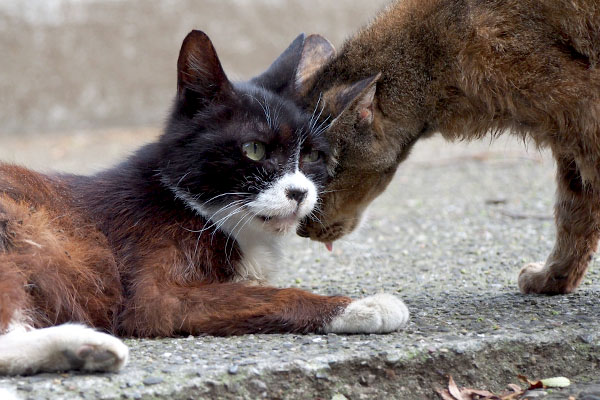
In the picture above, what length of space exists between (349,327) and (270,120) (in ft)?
2.83

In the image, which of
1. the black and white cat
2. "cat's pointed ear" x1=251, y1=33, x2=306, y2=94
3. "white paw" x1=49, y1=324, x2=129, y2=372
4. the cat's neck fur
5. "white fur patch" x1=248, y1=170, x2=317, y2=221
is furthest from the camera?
"cat's pointed ear" x1=251, y1=33, x2=306, y2=94

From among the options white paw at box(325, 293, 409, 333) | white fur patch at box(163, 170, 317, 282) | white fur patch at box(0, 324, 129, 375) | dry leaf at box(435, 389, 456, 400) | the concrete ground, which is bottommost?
dry leaf at box(435, 389, 456, 400)

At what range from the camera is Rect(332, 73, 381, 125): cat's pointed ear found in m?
3.07

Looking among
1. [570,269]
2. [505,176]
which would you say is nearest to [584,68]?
[570,269]

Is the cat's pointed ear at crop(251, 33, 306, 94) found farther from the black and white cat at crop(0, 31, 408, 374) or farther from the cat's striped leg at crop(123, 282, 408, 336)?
the cat's striped leg at crop(123, 282, 408, 336)

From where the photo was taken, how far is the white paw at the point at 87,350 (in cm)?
222

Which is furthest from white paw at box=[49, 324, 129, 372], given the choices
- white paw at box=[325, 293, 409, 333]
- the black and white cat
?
white paw at box=[325, 293, 409, 333]

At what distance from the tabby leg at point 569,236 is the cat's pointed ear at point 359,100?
819mm

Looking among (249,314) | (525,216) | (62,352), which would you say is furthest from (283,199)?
(525,216)

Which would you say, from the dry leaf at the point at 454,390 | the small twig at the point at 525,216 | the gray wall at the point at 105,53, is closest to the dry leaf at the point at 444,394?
the dry leaf at the point at 454,390

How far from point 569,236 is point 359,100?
1093 mm

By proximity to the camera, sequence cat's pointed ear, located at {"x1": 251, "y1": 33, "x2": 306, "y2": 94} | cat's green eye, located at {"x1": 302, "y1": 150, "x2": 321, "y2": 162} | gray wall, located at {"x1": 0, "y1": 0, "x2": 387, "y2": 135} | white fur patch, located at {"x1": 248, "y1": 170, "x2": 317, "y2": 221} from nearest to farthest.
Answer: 1. white fur patch, located at {"x1": 248, "y1": 170, "x2": 317, "y2": 221}
2. cat's green eye, located at {"x1": 302, "y1": 150, "x2": 321, "y2": 162}
3. cat's pointed ear, located at {"x1": 251, "y1": 33, "x2": 306, "y2": 94}
4. gray wall, located at {"x1": 0, "y1": 0, "x2": 387, "y2": 135}

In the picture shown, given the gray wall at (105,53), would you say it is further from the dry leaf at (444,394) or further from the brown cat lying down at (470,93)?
the dry leaf at (444,394)

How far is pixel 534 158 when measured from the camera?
7.27 m
